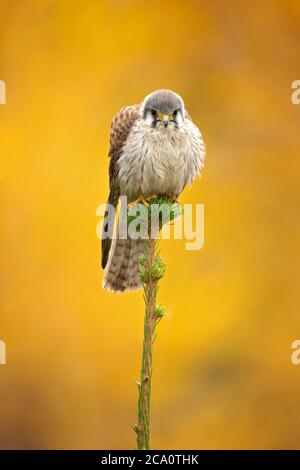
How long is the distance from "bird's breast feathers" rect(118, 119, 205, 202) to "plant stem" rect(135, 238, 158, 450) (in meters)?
1.59

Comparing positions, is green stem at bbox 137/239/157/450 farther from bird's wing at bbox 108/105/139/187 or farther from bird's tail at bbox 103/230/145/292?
bird's wing at bbox 108/105/139/187

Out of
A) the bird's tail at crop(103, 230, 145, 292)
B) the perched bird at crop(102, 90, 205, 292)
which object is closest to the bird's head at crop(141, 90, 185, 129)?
the perched bird at crop(102, 90, 205, 292)

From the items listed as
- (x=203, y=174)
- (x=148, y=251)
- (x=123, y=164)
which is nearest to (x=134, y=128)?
(x=123, y=164)

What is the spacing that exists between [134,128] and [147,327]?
2228 millimetres

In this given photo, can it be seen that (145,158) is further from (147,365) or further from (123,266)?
(147,365)

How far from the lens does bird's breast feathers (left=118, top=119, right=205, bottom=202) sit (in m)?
A: 4.84

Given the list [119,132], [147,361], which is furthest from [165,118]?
[147,361]

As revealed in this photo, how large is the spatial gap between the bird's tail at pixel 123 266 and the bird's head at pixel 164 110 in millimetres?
839

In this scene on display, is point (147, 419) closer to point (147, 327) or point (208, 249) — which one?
point (147, 327)

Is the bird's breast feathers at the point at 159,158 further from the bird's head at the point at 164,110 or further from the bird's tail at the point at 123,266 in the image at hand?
the bird's tail at the point at 123,266

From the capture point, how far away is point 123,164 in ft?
16.4

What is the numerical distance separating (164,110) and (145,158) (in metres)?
0.36

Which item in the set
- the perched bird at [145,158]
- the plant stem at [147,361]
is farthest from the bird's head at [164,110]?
the plant stem at [147,361]

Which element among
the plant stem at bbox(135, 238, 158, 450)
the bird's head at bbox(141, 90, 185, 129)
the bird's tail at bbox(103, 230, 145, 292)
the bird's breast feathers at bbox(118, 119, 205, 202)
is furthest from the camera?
the bird's tail at bbox(103, 230, 145, 292)
